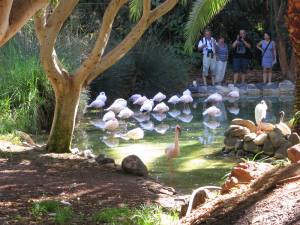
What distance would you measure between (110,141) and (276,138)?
3696mm

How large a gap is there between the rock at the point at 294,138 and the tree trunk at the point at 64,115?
370 cm

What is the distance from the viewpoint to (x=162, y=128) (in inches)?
611

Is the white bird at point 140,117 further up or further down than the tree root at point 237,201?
further up

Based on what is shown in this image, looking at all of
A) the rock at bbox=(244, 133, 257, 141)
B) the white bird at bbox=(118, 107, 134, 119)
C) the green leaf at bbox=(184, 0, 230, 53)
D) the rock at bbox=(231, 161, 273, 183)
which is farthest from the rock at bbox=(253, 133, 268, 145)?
the rock at bbox=(231, 161, 273, 183)

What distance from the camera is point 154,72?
71.2 feet

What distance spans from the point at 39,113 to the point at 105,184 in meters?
6.15

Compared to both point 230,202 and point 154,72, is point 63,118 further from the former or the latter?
point 154,72

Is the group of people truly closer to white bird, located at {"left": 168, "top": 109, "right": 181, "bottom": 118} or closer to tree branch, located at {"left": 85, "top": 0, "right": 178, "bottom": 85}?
white bird, located at {"left": 168, "top": 109, "right": 181, "bottom": 118}

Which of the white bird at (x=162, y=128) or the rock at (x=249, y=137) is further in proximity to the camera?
the white bird at (x=162, y=128)

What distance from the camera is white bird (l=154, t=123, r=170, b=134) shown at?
1499cm

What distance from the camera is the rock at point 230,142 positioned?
40.1 ft

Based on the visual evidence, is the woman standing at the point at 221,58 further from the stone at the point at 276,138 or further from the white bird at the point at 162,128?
the stone at the point at 276,138

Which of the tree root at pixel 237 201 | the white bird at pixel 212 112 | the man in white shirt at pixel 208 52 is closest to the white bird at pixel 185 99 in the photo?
the white bird at pixel 212 112

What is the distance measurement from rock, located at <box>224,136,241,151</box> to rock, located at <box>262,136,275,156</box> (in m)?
0.71
